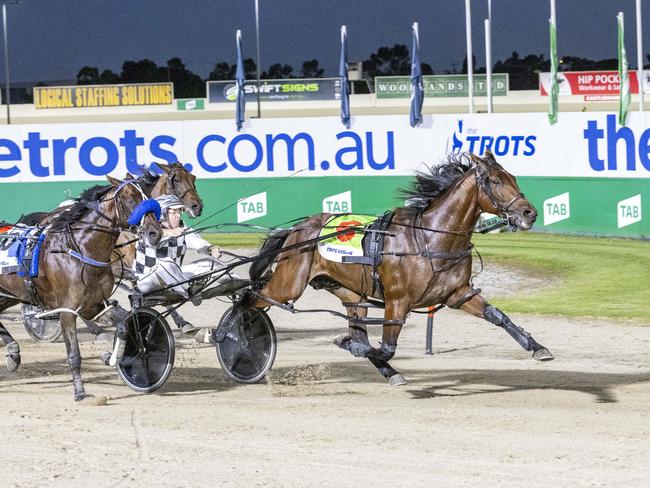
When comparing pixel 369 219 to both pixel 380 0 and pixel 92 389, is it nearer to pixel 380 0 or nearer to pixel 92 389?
pixel 92 389

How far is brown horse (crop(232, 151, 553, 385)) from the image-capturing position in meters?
8.67

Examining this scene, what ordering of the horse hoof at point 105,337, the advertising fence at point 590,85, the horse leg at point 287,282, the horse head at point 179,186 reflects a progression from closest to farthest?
the horse leg at point 287,282
the horse head at point 179,186
the horse hoof at point 105,337
the advertising fence at point 590,85

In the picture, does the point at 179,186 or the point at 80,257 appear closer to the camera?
the point at 80,257

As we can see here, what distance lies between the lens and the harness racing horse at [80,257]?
29.5 feet

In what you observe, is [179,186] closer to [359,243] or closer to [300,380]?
[300,380]

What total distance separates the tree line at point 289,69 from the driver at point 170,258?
4755 cm

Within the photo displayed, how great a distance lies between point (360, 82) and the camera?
176 feet

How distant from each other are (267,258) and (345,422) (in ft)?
6.59

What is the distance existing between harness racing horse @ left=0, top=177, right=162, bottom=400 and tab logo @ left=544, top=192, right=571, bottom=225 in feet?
47.0

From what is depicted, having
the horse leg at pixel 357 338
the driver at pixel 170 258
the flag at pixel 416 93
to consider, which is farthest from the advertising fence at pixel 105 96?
the horse leg at pixel 357 338

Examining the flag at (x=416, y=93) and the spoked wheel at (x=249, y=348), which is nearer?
the spoked wheel at (x=249, y=348)

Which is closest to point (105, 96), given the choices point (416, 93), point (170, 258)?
point (416, 93)

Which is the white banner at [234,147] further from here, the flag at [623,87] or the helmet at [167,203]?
the helmet at [167,203]

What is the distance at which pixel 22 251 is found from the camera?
30.4ft
